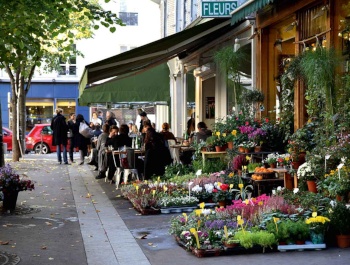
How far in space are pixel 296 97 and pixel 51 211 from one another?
5067 mm

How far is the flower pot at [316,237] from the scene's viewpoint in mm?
9039

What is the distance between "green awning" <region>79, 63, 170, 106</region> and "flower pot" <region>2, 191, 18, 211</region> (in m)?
11.8

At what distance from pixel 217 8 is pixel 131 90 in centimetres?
1078

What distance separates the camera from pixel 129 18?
51.9 meters

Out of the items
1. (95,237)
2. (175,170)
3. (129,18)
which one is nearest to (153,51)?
(175,170)

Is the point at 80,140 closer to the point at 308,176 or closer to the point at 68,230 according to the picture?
the point at 68,230

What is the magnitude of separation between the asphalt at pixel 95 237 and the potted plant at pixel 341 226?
14 cm

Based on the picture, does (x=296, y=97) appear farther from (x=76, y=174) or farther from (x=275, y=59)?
(x=76, y=174)

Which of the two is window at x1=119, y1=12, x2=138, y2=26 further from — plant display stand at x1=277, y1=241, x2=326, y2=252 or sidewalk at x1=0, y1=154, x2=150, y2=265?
plant display stand at x1=277, y1=241, x2=326, y2=252

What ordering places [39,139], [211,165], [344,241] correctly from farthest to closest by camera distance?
[39,139], [211,165], [344,241]

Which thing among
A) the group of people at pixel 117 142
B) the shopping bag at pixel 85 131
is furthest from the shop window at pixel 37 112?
the shopping bag at pixel 85 131

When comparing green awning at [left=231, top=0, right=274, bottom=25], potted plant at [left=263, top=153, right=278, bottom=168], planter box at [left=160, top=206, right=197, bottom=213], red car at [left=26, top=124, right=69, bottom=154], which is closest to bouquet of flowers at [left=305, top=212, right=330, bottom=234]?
planter box at [left=160, top=206, right=197, bottom=213]

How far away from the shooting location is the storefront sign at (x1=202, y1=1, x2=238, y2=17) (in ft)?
55.3

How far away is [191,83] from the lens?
94.5 ft
